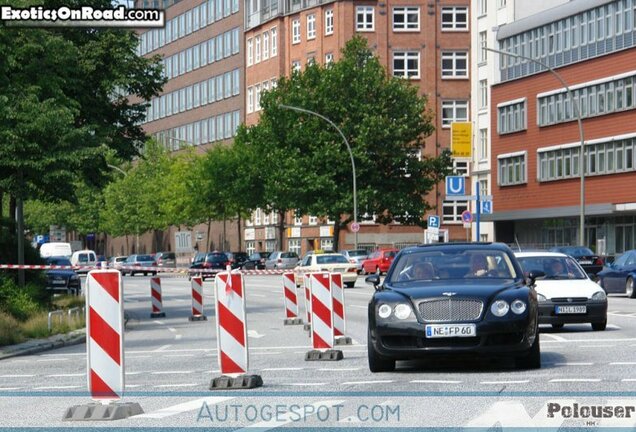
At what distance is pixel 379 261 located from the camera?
80438 mm

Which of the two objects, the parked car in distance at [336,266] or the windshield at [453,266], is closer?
the windshield at [453,266]

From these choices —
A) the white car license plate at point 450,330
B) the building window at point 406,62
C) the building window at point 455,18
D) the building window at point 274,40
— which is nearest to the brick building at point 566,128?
the building window at point 406,62

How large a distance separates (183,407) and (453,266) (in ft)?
19.0

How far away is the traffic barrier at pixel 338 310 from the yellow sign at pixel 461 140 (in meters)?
53.0

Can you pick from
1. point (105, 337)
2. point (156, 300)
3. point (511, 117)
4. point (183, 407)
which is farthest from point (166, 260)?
point (105, 337)

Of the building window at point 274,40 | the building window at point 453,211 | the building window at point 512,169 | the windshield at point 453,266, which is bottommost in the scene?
the windshield at point 453,266

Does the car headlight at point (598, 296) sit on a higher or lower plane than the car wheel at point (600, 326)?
higher

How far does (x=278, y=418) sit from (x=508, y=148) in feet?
260

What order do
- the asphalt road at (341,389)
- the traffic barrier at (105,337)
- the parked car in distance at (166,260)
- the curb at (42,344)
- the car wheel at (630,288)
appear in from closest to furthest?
the asphalt road at (341,389)
the traffic barrier at (105,337)
the curb at (42,344)
the car wheel at (630,288)
the parked car in distance at (166,260)

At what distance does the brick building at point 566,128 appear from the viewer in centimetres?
7619

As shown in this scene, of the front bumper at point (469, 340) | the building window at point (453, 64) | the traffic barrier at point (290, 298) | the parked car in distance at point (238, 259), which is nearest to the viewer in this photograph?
the front bumper at point (469, 340)

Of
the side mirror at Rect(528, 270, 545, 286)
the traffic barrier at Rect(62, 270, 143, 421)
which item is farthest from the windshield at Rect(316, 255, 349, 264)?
the traffic barrier at Rect(62, 270, 143, 421)

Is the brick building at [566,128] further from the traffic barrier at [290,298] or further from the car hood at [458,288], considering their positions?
the car hood at [458,288]

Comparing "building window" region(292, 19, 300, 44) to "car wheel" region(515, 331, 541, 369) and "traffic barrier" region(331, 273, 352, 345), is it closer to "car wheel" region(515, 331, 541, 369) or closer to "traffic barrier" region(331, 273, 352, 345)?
"traffic barrier" region(331, 273, 352, 345)
